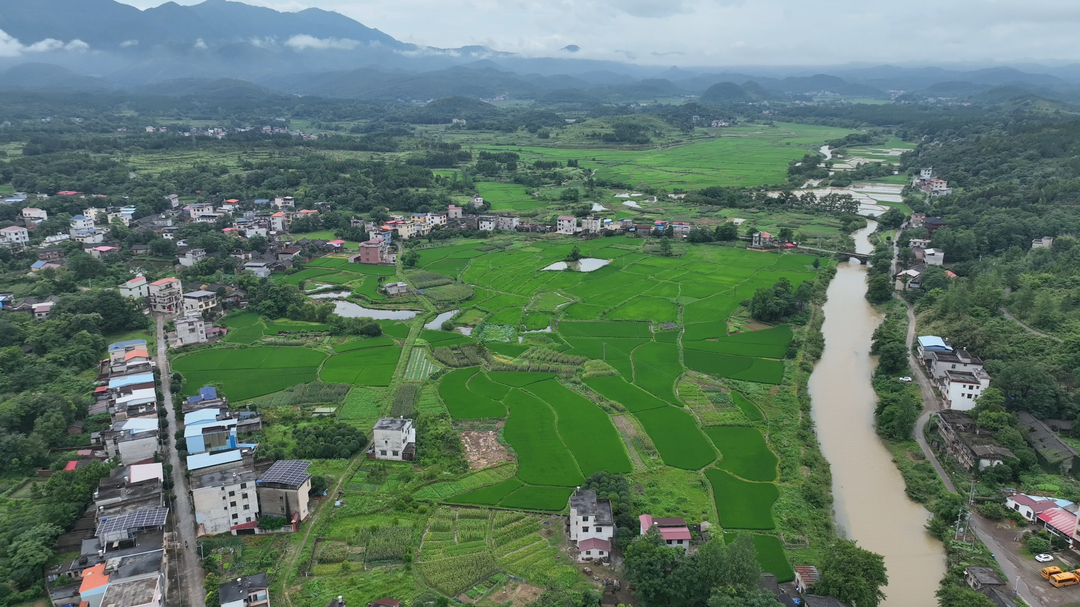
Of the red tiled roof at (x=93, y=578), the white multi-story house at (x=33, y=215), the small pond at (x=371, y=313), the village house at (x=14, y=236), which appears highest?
the white multi-story house at (x=33, y=215)

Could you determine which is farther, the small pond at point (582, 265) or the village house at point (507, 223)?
the village house at point (507, 223)

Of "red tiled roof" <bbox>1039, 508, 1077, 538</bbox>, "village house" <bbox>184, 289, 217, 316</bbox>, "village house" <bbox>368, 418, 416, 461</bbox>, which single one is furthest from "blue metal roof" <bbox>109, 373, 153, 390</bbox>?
"red tiled roof" <bbox>1039, 508, 1077, 538</bbox>

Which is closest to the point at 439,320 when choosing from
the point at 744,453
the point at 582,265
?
the point at 582,265

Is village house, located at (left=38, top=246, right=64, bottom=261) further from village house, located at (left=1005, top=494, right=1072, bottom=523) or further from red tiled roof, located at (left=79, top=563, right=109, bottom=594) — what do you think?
village house, located at (left=1005, top=494, right=1072, bottom=523)

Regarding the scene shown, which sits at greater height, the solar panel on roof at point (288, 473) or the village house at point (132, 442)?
the solar panel on roof at point (288, 473)

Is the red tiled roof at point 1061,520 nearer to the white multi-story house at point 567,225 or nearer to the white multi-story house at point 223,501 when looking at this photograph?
the white multi-story house at point 223,501

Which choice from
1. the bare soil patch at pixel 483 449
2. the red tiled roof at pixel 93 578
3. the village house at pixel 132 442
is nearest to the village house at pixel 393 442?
the bare soil patch at pixel 483 449
